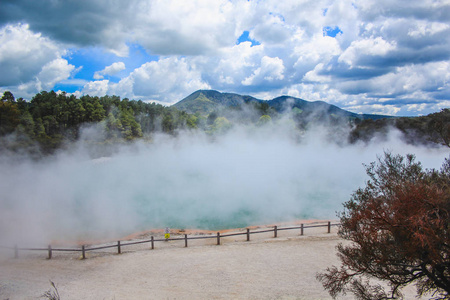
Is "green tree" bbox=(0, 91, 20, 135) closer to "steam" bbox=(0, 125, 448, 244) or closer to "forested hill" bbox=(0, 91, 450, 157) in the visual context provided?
"forested hill" bbox=(0, 91, 450, 157)

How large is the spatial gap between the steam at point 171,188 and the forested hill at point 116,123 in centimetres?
206

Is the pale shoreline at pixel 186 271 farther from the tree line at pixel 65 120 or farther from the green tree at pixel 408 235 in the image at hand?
the tree line at pixel 65 120

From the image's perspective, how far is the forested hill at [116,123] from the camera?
30.0 metres

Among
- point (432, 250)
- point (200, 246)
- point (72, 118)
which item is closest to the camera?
point (432, 250)

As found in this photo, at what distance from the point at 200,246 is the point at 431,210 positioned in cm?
986

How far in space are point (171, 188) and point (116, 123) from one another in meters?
27.8

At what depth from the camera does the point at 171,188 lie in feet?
80.0

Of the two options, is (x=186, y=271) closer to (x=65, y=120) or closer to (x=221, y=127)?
(x=65, y=120)

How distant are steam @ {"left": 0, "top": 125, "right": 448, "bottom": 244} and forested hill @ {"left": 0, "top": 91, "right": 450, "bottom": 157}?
2.06 metres

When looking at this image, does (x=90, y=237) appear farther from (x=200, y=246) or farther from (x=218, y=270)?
(x=218, y=270)

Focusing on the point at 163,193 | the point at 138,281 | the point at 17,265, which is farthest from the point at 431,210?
the point at 163,193

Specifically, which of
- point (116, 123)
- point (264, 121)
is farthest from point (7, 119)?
point (264, 121)

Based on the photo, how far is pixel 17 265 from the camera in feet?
35.0

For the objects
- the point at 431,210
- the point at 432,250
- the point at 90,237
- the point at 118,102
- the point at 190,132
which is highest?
the point at 118,102
